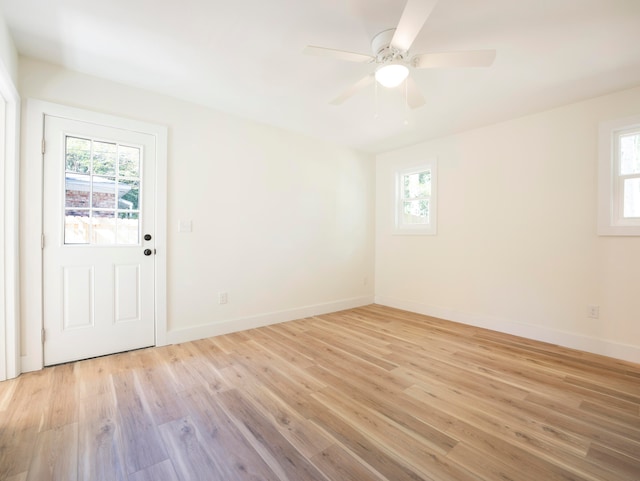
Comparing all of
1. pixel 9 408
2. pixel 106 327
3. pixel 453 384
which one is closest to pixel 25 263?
pixel 106 327

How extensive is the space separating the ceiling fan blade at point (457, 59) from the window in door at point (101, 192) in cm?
263

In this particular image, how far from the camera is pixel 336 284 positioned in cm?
445

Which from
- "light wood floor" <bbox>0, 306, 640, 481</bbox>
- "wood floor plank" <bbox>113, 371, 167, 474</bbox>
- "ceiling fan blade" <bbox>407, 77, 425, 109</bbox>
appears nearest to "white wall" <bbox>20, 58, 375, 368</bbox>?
"light wood floor" <bbox>0, 306, 640, 481</bbox>

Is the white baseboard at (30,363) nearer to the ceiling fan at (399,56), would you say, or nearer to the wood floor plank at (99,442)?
the wood floor plank at (99,442)

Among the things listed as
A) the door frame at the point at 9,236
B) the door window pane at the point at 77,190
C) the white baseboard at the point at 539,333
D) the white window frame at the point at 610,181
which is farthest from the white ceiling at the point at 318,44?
the white baseboard at the point at 539,333

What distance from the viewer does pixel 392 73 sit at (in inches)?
77.6

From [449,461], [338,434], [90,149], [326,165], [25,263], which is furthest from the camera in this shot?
[326,165]

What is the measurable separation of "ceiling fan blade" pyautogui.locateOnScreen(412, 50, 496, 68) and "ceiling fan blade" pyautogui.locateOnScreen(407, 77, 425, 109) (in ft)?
0.57

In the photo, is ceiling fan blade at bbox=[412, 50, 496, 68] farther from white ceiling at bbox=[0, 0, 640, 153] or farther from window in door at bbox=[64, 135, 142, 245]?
window in door at bbox=[64, 135, 142, 245]

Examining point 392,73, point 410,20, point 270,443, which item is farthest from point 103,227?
point 410,20

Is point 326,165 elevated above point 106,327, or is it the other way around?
point 326,165

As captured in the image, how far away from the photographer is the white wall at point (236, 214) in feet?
8.33

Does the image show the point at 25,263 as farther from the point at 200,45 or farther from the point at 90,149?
the point at 200,45

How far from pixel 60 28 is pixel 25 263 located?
5.80 feet
